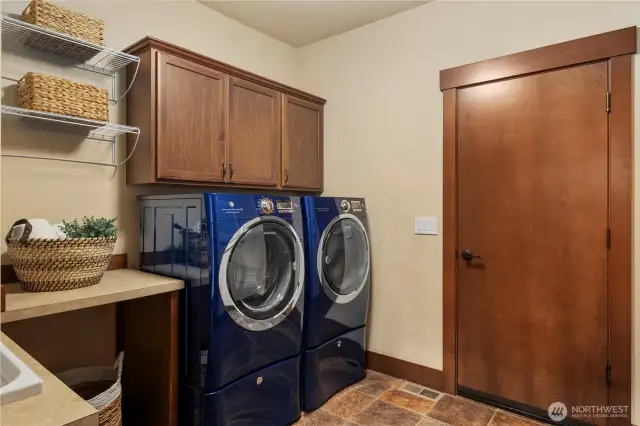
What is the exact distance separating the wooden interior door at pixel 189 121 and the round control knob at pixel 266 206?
1.60ft

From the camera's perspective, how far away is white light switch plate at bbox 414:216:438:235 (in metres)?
2.58

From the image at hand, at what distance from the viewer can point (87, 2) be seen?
2090 millimetres

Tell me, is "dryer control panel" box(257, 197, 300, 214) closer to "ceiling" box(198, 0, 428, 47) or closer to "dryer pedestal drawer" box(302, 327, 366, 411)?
"dryer pedestal drawer" box(302, 327, 366, 411)

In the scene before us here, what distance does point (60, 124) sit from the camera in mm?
1949

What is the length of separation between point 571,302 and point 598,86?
1179 mm

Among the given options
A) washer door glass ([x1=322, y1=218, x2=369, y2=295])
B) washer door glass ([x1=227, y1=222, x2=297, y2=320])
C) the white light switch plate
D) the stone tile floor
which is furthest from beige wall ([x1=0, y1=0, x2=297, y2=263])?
the white light switch plate

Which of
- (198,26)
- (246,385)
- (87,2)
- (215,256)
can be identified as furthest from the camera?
(198,26)

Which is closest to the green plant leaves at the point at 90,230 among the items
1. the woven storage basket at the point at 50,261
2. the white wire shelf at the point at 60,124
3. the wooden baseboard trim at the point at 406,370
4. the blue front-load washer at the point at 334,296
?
the woven storage basket at the point at 50,261

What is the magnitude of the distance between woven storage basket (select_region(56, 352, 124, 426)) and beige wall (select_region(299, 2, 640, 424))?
1.73m

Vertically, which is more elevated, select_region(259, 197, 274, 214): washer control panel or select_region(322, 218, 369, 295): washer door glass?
select_region(259, 197, 274, 214): washer control panel

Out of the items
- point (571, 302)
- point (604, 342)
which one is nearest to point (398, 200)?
point (571, 302)

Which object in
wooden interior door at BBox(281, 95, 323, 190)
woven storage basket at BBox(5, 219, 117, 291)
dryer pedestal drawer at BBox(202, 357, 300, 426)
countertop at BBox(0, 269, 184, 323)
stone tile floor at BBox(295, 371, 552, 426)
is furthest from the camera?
wooden interior door at BBox(281, 95, 323, 190)

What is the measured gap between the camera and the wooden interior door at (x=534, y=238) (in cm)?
208

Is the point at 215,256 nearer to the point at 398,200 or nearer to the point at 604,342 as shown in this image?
the point at 398,200
